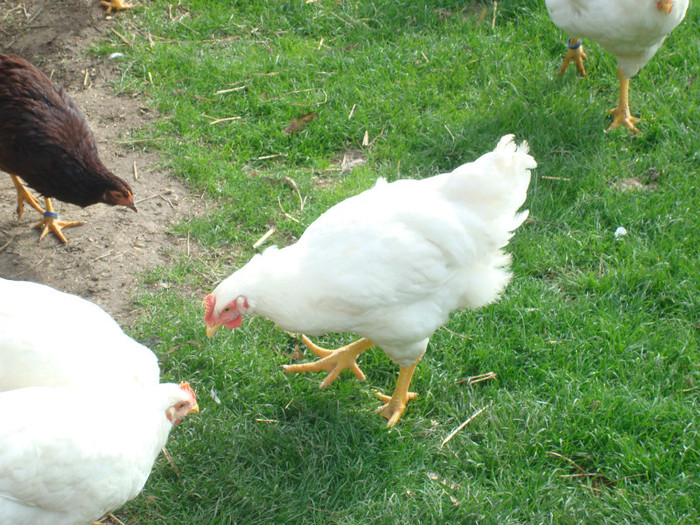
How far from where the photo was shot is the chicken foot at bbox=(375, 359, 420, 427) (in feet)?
10.4

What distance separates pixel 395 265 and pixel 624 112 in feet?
9.21

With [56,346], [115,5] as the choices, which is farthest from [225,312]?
[115,5]

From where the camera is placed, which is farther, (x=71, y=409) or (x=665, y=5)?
(x=665, y=5)

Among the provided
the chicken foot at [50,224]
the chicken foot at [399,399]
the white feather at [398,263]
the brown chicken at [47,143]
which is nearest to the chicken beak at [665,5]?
the white feather at [398,263]

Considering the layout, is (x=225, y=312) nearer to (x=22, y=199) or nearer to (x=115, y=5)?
(x=22, y=199)

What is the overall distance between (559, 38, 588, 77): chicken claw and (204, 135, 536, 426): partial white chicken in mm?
2476

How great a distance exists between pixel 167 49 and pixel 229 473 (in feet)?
13.2

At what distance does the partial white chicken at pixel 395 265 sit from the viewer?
279cm

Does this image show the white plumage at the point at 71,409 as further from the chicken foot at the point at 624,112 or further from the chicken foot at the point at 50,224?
the chicken foot at the point at 624,112

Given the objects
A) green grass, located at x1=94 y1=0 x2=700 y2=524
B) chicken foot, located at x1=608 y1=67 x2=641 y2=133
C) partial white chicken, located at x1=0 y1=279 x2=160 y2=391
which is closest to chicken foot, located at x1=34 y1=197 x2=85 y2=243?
green grass, located at x1=94 y1=0 x2=700 y2=524

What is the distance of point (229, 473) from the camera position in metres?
2.94

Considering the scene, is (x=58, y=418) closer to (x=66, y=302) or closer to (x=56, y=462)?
(x=56, y=462)

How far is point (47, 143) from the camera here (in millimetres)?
3797

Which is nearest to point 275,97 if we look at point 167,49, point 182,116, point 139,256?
point 182,116
